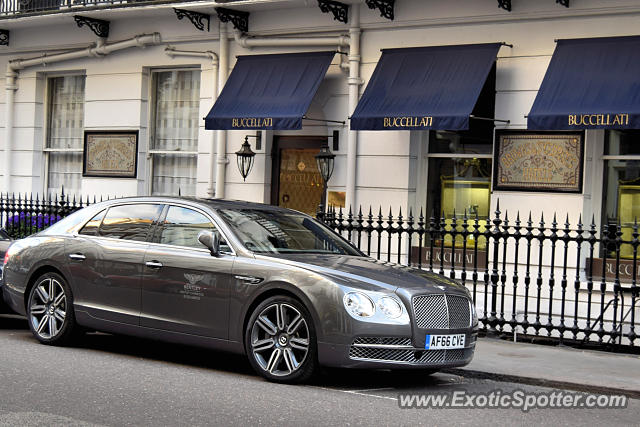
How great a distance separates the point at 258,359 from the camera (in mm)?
8188

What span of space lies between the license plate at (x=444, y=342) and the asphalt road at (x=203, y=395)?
1.30 feet

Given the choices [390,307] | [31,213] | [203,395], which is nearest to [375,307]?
[390,307]

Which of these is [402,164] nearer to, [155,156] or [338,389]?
[155,156]

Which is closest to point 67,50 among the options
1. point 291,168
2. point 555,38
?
point 291,168

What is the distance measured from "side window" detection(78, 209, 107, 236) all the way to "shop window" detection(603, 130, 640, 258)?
7123 mm

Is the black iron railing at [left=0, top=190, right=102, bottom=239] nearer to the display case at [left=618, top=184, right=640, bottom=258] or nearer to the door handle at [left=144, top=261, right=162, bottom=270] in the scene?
the door handle at [left=144, top=261, right=162, bottom=270]

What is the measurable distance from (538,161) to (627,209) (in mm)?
1375

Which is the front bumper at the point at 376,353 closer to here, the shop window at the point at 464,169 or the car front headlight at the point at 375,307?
the car front headlight at the point at 375,307

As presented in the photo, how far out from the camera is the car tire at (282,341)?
26.0 ft

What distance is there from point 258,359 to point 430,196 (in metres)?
7.35

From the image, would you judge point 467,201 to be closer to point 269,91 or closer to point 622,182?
point 622,182

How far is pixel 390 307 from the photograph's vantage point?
786 cm

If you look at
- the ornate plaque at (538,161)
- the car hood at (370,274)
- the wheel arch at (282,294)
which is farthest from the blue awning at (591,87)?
the wheel arch at (282,294)

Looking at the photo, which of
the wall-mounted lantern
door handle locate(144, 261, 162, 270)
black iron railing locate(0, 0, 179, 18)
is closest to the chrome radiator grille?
door handle locate(144, 261, 162, 270)
